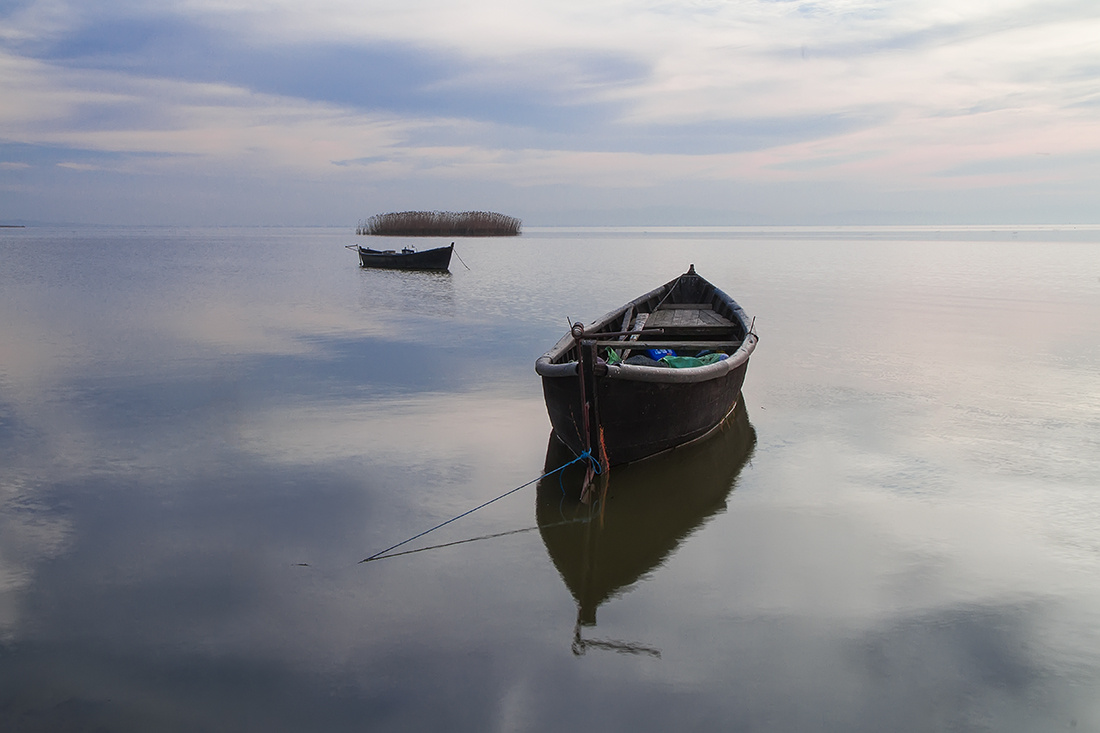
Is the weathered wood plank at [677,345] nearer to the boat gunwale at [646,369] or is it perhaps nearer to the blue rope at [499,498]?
the boat gunwale at [646,369]

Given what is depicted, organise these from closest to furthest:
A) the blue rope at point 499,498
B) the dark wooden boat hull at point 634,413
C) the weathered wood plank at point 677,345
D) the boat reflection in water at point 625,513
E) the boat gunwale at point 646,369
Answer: the boat reflection in water at point 625,513 < the blue rope at point 499,498 < the boat gunwale at point 646,369 < the dark wooden boat hull at point 634,413 < the weathered wood plank at point 677,345

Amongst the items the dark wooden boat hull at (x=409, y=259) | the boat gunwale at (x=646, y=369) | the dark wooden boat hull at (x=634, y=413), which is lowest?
the dark wooden boat hull at (x=409, y=259)

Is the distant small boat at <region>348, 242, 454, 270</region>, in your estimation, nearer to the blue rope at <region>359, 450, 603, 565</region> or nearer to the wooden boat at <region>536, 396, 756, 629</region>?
the wooden boat at <region>536, 396, 756, 629</region>

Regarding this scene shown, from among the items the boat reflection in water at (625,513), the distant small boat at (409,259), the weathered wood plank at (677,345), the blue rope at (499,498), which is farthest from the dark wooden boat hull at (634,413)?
the distant small boat at (409,259)

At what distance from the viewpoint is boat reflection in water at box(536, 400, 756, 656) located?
534cm

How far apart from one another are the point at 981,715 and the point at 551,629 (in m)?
2.24

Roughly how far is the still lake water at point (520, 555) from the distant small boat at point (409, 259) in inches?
894

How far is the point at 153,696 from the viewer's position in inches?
153

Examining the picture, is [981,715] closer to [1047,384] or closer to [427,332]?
[1047,384]

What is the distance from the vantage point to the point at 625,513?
6.44 m

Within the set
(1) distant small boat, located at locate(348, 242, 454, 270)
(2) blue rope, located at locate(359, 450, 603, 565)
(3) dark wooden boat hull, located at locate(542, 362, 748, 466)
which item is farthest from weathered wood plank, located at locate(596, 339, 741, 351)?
(1) distant small boat, located at locate(348, 242, 454, 270)

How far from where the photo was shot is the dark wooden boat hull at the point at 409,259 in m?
34.9

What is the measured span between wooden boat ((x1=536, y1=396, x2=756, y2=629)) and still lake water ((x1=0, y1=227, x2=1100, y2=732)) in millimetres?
35

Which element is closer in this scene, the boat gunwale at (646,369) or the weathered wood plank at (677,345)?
the boat gunwale at (646,369)
